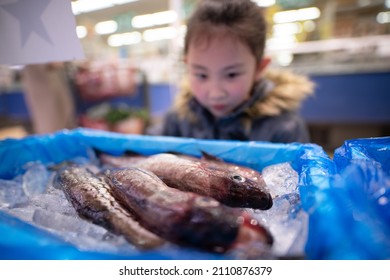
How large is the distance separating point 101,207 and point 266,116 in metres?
1.06

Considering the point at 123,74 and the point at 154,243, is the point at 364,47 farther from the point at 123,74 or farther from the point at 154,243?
the point at 154,243

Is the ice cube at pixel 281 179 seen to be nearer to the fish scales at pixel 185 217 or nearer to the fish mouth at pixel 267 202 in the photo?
the fish mouth at pixel 267 202

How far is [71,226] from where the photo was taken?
1.72 feet

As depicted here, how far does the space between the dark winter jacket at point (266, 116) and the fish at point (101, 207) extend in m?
0.84

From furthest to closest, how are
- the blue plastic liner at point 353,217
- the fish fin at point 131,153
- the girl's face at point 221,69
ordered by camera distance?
the girl's face at point 221,69 → the fish fin at point 131,153 → the blue plastic liner at point 353,217

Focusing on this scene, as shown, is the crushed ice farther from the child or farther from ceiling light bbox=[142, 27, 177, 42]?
ceiling light bbox=[142, 27, 177, 42]

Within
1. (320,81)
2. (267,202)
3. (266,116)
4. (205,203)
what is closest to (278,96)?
(266,116)

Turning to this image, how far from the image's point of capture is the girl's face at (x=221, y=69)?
1.09 m

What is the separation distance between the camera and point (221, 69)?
42.9 inches

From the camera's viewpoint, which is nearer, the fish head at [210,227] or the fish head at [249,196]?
the fish head at [210,227]

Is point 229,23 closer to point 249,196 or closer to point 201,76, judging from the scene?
point 201,76

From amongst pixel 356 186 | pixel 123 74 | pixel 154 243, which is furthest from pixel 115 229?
pixel 123 74

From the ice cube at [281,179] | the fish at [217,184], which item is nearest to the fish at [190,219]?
the fish at [217,184]

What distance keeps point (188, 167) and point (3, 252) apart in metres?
0.39
